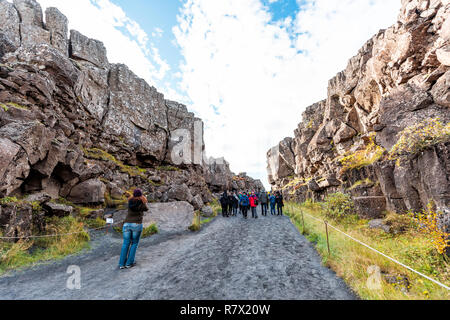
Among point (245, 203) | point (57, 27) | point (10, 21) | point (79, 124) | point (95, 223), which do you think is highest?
point (57, 27)

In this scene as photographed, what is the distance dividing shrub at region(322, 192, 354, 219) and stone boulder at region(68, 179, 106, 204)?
16.7 m

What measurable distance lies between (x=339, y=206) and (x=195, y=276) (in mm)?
12060

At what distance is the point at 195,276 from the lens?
510cm

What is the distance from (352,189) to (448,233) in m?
9.10

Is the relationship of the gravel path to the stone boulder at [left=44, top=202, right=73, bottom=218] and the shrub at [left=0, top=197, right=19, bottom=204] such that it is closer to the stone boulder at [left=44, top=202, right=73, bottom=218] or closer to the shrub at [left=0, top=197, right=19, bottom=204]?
the stone boulder at [left=44, top=202, right=73, bottom=218]

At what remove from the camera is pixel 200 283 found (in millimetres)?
4668

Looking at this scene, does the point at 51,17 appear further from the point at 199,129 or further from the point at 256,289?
the point at 256,289

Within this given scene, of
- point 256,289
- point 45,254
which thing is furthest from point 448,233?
point 45,254

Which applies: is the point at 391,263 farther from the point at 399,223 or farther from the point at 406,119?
the point at 406,119

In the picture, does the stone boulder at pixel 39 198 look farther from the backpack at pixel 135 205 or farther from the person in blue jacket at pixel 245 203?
the person in blue jacket at pixel 245 203

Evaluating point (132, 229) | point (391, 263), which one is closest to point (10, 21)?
point (132, 229)

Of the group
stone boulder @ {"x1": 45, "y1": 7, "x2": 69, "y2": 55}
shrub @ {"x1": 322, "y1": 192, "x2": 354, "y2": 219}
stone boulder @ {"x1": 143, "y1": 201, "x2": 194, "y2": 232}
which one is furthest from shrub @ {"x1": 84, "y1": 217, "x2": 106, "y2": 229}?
stone boulder @ {"x1": 45, "y1": 7, "x2": 69, "y2": 55}

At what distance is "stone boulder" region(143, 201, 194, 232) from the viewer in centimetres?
1262

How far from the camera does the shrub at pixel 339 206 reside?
12297 mm
